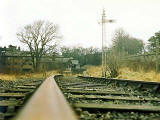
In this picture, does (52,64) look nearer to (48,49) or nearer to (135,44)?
(48,49)

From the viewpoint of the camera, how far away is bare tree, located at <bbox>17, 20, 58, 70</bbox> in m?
41.5

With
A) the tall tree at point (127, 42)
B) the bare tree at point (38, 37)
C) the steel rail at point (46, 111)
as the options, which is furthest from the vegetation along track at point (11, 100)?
the tall tree at point (127, 42)

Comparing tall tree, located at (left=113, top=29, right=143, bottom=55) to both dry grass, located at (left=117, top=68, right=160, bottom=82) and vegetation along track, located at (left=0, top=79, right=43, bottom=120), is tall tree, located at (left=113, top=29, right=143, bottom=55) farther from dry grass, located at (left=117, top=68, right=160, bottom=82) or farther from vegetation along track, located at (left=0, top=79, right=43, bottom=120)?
vegetation along track, located at (left=0, top=79, right=43, bottom=120)

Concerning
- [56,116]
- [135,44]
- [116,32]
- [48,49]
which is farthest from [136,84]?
[135,44]

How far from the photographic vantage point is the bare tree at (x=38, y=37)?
41.5 metres

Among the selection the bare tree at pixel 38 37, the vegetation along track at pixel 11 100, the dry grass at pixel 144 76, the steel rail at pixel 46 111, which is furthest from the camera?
the bare tree at pixel 38 37

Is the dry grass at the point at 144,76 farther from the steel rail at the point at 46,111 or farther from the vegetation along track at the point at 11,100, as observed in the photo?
the steel rail at the point at 46,111

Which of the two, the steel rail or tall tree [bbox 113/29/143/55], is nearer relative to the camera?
the steel rail

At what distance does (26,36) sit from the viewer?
136 feet

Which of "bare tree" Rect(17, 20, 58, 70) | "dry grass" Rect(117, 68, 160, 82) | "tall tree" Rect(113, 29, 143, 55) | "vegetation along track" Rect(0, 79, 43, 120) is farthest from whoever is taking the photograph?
"tall tree" Rect(113, 29, 143, 55)

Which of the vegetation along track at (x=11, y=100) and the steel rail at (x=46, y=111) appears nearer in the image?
the steel rail at (x=46, y=111)

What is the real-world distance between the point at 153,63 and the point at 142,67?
1.00 m

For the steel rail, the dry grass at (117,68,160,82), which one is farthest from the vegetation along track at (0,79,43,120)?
the dry grass at (117,68,160,82)

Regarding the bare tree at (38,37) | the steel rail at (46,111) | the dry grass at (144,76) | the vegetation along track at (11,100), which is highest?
the bare tree at (38,37)
